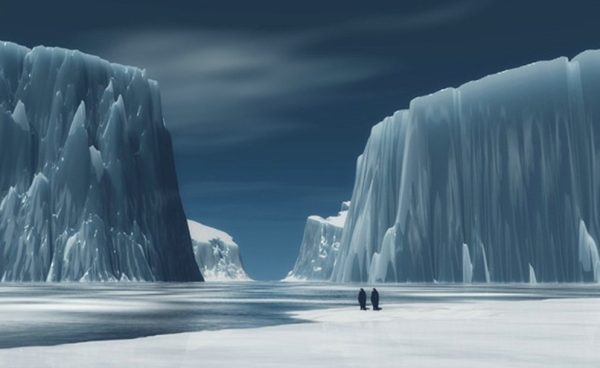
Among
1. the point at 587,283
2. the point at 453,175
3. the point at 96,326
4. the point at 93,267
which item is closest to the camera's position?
the point at 96,326

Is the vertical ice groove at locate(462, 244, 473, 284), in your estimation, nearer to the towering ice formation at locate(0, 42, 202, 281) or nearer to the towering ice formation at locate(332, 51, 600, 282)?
the towering ice formation at locate(332, 51, 600, 282)

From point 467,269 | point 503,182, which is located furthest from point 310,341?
point 503,182

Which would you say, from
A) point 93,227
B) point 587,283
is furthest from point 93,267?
point 587,283

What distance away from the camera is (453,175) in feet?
320

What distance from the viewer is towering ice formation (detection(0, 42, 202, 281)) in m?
112

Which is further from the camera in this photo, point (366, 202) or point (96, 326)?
point (366, 202)

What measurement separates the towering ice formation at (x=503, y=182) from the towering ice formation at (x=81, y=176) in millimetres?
37303

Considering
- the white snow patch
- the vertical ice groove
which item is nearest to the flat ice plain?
the vertical ice groove

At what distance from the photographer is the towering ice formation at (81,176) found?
366 ft

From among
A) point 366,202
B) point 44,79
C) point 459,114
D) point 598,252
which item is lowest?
point 598,252

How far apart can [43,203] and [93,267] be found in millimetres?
12554

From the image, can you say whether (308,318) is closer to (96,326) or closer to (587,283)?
(96,326)

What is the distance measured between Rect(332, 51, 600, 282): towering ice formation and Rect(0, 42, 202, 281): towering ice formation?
37.3 m

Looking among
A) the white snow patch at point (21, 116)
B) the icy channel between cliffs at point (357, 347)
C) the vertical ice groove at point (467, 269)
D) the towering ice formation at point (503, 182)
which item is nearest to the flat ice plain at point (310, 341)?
the icy channel between cliffs at point (357, 347)
